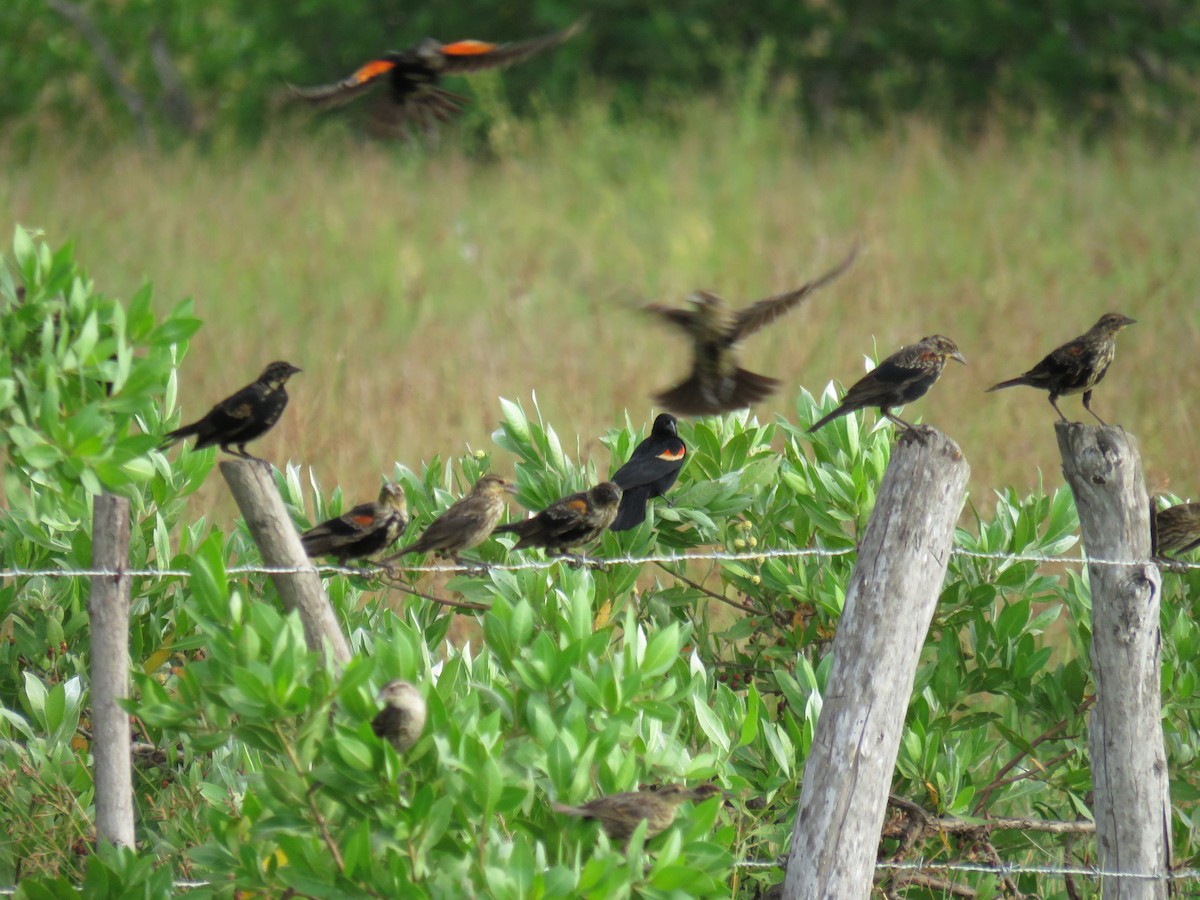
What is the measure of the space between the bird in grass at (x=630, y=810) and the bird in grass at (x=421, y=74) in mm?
2466

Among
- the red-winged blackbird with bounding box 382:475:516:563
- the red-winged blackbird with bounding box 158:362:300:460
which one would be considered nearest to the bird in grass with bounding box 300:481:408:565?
the red-winged blackbird with bounding box 382:475:516:563

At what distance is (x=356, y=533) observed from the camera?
133 inches

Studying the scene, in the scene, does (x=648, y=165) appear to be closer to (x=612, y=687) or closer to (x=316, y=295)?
(x=316, y=295)

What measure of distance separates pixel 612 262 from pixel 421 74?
6.20 meters

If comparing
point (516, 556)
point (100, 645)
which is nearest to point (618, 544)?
point (516, 556)

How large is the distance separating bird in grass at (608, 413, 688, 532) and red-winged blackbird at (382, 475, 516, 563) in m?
0.39

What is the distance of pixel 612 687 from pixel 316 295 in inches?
322

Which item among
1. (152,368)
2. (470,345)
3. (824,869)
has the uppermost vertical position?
(152,368)

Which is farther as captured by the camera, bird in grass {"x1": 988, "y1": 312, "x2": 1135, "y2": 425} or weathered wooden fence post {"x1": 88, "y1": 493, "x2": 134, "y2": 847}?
bird in grass {"x1": 988, "y1": 312, "x2": 1135, "y2": 425}

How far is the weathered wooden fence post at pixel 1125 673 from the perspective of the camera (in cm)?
315

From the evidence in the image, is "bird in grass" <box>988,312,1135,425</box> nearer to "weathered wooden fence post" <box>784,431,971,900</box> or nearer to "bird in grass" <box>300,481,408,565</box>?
"weathered wooden fence post" <box>784,431,971,900</box>

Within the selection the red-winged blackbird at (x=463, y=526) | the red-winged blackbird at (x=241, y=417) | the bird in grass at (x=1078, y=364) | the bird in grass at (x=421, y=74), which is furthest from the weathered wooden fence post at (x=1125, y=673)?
the bird in grass at (x=421, y=74)

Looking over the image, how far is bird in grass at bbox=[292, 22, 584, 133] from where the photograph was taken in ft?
14.5

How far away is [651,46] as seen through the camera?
16.0 meters
